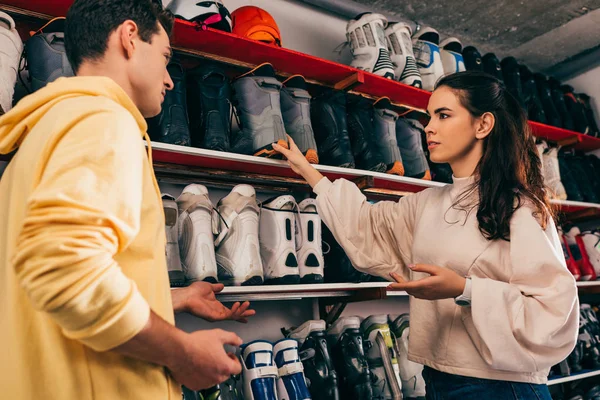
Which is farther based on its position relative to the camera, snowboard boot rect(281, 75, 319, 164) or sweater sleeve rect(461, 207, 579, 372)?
snowboard boot rect(281, 75, 319, 164)

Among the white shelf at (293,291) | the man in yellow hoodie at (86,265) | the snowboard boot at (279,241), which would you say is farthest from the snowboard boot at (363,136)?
the man in yellow hoodie at (86,265)

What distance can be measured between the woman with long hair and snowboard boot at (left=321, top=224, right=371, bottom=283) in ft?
1.84

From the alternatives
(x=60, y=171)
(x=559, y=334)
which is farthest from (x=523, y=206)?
(x=60, y=171)

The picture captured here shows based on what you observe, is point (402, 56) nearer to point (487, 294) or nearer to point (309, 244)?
point (309, 244)

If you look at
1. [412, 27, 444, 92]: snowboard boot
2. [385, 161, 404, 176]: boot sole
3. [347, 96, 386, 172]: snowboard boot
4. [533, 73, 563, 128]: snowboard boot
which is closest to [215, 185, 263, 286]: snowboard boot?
[347, 96, 386, 172]: snowboard boot

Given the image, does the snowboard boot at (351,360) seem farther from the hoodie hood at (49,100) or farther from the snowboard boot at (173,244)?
the hoodie hood at (49,100)

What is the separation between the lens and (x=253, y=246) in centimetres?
224

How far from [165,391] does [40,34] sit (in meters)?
1.56

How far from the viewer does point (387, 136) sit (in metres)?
2.83

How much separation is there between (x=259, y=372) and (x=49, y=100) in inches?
59.3

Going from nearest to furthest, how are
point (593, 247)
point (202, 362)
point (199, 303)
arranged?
1. point (202, 362)
2. point (199, 303)
3. point (593, 247)

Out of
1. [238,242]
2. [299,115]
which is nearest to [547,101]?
[299,115]

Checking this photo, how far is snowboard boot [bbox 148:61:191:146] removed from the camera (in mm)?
2094

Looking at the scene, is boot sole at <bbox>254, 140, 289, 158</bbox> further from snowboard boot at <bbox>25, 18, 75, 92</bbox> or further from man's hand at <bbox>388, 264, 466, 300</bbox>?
man's hand at <bbox>388, 264, 466, 300</bbox>
